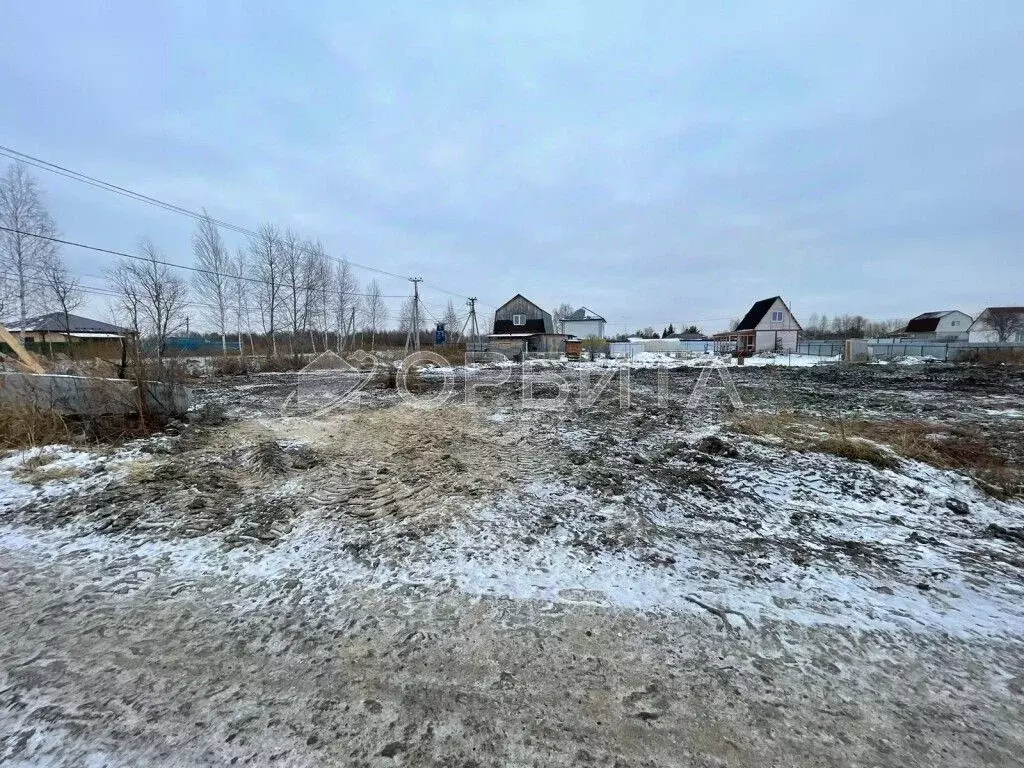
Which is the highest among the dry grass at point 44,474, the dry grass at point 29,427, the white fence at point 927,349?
the white fence at point 927,349

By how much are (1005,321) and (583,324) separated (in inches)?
2032

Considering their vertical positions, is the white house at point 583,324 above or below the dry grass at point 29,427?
above

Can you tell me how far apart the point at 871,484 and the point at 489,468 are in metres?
4.83

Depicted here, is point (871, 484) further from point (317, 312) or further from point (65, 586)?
point (317, 312)

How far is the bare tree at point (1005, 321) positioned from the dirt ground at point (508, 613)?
68989 millimetres

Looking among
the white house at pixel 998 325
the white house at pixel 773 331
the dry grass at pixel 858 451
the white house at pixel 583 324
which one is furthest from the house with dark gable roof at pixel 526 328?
the white house at pixel 998 325

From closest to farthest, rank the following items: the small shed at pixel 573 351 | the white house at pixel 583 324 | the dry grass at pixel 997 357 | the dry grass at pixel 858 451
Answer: the dry grass at pixel 858 451 < the dry grass at pixel 997 357 < the small shed at pixel 573 351 < the white house at pixel 583 324

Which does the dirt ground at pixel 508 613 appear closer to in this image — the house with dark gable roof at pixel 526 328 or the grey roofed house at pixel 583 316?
the house with dark gable roof at pixel 526 328

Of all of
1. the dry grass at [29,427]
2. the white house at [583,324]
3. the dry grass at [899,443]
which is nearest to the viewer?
the dry grass at [899,443]

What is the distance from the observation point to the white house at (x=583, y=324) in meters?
59.9

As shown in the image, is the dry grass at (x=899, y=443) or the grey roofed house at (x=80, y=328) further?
the grey roofed house at (x=80, y=328)

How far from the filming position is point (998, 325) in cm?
5050

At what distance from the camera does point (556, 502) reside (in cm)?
471

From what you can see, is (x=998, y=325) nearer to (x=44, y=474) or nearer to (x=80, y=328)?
(x=44, y=474)
